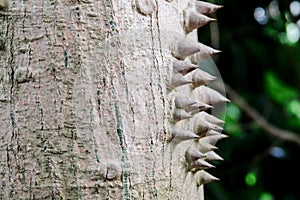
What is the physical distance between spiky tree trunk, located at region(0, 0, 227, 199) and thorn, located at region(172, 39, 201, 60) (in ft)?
0.08

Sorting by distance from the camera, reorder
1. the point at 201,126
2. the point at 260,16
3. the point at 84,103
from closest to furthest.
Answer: the point at 84,103
the point at 201,126
the point at 260,16

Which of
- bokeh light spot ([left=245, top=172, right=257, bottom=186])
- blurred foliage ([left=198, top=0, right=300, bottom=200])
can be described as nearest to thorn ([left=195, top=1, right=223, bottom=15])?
Answer: blurred foliage ([left=198, top=0, right=300, bottom=200])

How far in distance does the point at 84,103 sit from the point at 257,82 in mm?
1433

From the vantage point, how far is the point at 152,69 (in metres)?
0.54

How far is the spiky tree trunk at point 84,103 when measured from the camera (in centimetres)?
50

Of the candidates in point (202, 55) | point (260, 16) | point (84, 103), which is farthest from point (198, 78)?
point (260, 16)

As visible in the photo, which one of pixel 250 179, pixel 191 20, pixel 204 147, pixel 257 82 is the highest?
pixel 191 20

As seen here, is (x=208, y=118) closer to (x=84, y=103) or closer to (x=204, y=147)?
(x=204, y=147)

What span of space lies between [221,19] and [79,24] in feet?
4.32

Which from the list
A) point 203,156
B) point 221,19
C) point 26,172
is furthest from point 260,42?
point 26,172

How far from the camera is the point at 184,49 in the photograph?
58 cm

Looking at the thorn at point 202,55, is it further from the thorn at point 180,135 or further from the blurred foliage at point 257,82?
the blurred foliage at point 257,82

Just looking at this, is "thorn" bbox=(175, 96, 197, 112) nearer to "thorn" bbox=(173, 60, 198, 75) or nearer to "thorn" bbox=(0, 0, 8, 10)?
"thorn" bbox=(173, 60, 198, 75)

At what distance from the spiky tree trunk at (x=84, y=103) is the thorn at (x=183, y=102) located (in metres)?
0.01
